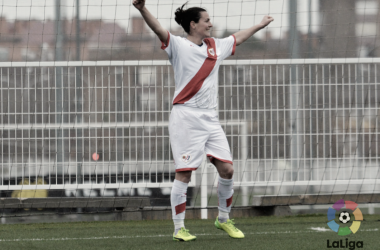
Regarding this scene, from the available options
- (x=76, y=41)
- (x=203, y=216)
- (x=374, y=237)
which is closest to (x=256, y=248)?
(x=374, y=237)

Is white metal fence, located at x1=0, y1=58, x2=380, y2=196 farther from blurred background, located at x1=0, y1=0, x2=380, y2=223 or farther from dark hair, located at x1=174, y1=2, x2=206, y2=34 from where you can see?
dark hair, located at x1=174, y1=2, x2=206, y2=34

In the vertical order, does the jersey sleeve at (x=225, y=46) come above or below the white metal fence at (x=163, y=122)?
above

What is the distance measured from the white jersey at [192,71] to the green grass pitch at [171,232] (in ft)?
3.40

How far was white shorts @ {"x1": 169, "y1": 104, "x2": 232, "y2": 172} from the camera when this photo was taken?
466 cm

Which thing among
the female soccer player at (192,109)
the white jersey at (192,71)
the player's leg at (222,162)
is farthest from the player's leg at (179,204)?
the white jersey at (192,71)

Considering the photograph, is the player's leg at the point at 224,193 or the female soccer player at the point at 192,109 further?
the player's leg at the point at 224,193

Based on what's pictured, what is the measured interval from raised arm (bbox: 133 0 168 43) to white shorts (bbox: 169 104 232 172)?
0.53 m

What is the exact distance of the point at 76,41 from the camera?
7453 millimetres

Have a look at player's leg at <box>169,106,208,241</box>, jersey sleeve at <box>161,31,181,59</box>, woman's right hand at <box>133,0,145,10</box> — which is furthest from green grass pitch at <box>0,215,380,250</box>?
woman's right hand at <box>133,0,145,10</box>

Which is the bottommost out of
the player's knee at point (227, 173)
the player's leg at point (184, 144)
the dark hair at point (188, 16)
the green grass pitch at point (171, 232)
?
the green grass pitch at point (171, 232)

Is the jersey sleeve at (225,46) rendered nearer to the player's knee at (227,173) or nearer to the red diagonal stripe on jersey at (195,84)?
→ the red diagonal stripe on jersey at (195,84)

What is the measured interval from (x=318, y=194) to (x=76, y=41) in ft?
10.8

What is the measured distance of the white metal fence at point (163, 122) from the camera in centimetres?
713

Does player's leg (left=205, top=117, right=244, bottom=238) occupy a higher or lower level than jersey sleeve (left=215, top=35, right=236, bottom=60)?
lower
